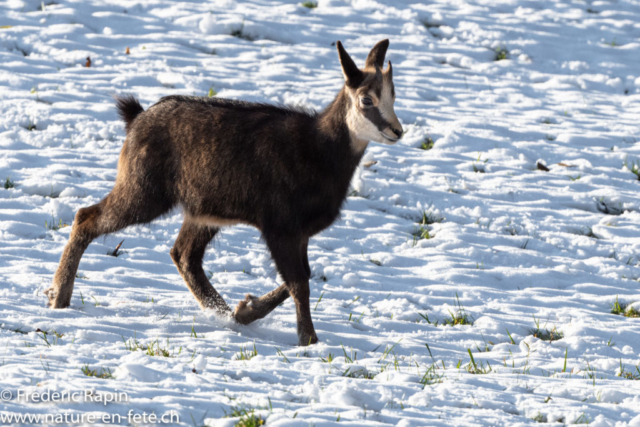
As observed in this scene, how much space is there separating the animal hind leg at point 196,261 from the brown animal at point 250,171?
0.01 m

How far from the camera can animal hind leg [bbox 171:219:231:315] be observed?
547cm

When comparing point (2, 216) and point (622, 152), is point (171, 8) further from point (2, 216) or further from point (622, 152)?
point (622, 152)

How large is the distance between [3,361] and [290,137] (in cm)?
247

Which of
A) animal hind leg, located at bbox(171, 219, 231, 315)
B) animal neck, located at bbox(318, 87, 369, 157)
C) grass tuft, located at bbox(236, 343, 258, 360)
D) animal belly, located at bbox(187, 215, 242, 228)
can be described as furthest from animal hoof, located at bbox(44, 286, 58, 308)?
animal neck, located at bbox(318, 87, 369, 157)

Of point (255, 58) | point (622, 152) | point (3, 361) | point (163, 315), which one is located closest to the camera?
point (3, 361)

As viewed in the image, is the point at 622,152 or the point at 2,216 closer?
the point at 2,216

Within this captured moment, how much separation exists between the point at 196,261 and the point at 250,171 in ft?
2.89

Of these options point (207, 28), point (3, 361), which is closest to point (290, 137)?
point (3, 361)

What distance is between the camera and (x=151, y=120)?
5.52m

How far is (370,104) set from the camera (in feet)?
17.2

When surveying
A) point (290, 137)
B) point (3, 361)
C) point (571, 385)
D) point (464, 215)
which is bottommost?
point (464, 215)

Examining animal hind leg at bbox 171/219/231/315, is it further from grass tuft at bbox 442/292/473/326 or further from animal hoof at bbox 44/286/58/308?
grass tuft at bbox 442/292/473/326

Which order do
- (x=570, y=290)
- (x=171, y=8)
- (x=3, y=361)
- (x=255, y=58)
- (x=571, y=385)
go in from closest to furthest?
(x=3, y=361)
(x=571, y=385)
(x=570, y=290)
(x=255, y=58)
(x=171, y=8)

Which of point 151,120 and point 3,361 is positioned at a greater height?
point 151,120
